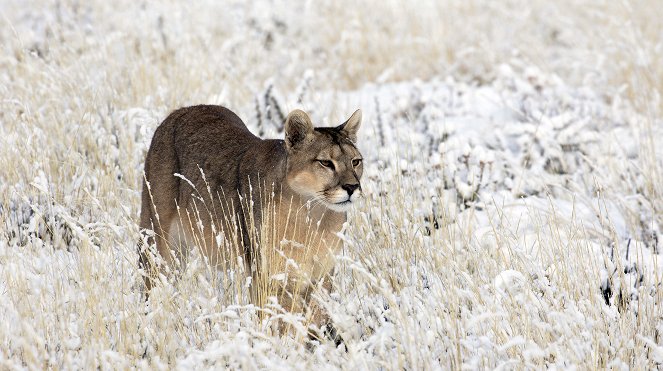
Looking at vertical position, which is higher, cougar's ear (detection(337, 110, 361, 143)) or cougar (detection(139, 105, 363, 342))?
cougar's ear (detection(337, 110, 361, 143))

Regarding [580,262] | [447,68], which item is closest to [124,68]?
[447,68]

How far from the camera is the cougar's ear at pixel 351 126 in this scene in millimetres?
4629

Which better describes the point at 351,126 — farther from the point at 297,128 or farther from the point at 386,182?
the point at 386,182

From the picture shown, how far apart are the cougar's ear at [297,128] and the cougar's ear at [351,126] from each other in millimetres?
263

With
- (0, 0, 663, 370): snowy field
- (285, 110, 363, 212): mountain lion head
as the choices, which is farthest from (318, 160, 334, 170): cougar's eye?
(0, 0, 663, 370): snowy field

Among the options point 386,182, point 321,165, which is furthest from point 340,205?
point 386,182

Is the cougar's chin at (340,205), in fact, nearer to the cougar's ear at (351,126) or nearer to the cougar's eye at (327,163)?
the cougar's eye at (327,163)

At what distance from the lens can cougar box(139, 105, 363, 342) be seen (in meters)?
4.14

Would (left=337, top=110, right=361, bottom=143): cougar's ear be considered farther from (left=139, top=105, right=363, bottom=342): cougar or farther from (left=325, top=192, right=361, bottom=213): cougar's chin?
(left=325, top=192, right=361, bottom=213): cougar's chin

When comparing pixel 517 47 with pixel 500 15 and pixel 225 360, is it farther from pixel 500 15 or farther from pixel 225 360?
pixel 225 360

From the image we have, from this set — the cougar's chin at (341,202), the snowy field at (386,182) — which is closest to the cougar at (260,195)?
the cougar's chin at (341,202)

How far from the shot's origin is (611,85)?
30.9 ft

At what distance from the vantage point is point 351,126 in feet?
15.3

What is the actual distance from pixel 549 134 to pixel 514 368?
14.0 feet
